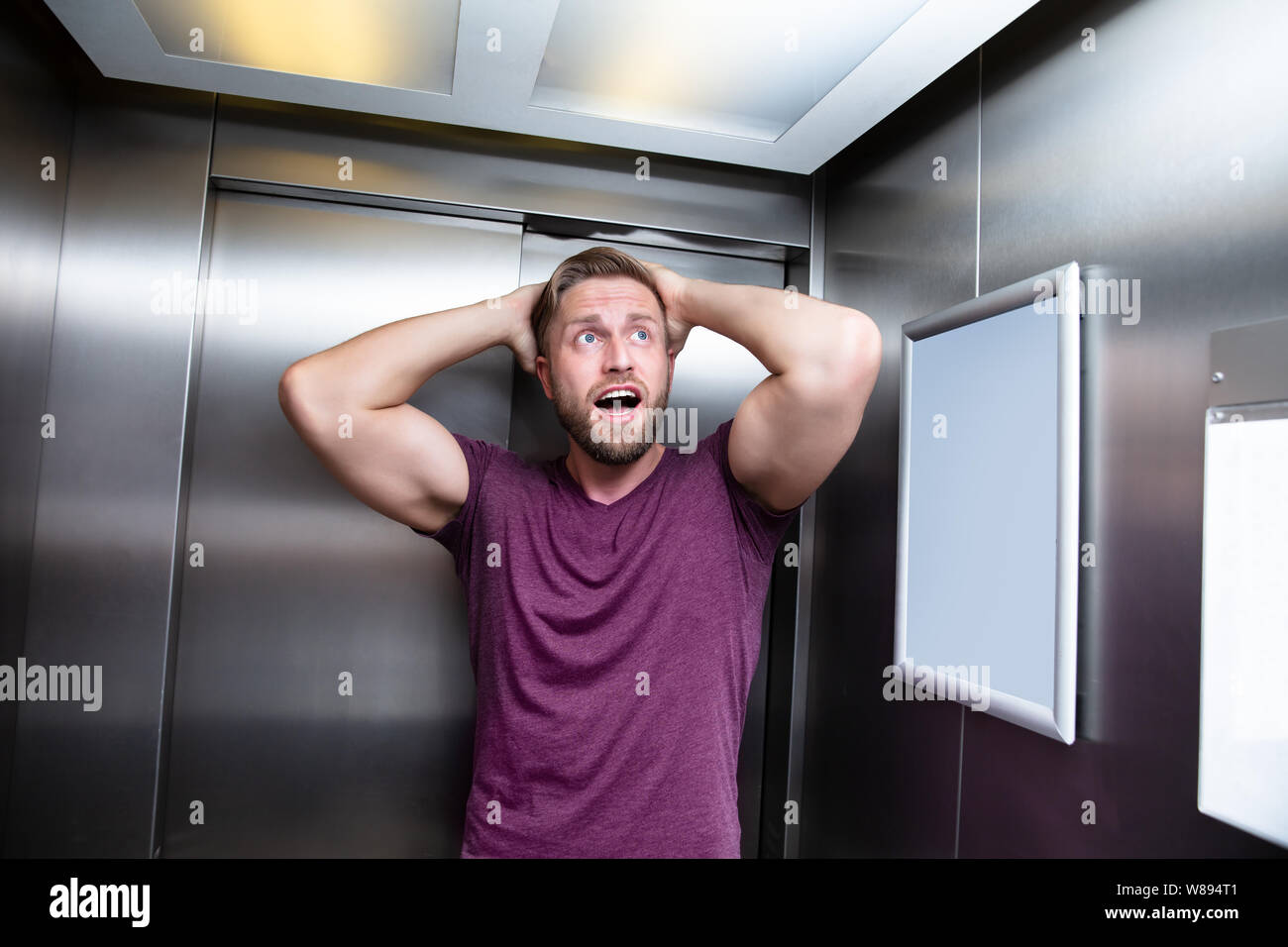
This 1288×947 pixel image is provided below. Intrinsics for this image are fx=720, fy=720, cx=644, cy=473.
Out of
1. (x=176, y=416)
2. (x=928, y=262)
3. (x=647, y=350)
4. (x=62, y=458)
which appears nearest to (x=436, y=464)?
(x=647, y=350)

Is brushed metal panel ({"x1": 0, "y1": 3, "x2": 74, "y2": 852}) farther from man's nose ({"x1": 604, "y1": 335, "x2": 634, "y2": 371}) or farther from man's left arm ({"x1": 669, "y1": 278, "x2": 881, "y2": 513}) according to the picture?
man's left arm ({"x1": 669, "y1": 278, "x2": 881, "y2": 513})

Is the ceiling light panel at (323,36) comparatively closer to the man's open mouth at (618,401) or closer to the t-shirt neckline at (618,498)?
the man's open mouth at (618,401)

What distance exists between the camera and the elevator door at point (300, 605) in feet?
5.09

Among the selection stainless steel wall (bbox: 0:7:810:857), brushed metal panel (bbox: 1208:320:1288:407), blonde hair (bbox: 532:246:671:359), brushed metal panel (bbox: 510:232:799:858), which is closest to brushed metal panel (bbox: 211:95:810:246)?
stainless steel wall (bbox: 0:7:810:857)

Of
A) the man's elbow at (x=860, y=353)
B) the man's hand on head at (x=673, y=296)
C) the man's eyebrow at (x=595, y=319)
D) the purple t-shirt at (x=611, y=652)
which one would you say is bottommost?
the purple t-shirt at (x=611, y=652)

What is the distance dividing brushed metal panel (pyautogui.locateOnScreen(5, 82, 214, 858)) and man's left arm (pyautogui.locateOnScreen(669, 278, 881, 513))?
46.3 inches

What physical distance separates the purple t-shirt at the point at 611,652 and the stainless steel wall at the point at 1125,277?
0.39 m

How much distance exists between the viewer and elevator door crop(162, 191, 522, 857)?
1.55 meters

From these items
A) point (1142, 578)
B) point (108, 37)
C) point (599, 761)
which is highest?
point (108, 37)

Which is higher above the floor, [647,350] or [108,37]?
[108,37]

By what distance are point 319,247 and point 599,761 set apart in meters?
1.27

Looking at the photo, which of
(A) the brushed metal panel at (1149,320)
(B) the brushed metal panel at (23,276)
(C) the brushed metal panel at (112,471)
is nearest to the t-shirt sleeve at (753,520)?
(A) the brushed metal panel at (1149,320)

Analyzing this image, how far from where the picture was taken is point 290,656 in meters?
1.58
